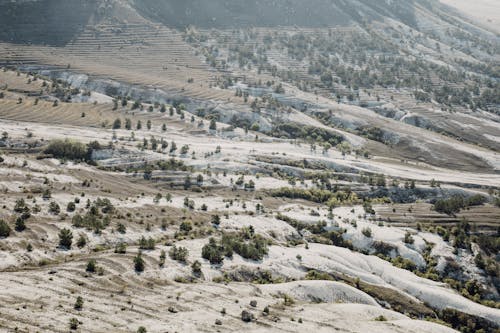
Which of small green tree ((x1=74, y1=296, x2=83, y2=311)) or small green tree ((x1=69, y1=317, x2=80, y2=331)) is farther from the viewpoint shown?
small green tree ((x1=74, y1=296, x2=83, y2=311))

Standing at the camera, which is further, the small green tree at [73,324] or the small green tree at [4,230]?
the small green tree at [4,230]

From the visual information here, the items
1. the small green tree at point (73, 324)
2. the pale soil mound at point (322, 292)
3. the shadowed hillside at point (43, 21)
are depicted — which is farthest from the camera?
the shadowed hillside at point (43, 21)

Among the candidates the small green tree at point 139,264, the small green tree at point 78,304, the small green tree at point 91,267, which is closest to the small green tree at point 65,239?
the small green tree at point 91,267

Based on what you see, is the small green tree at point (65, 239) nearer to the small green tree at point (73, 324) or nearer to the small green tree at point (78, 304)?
the small green tree at point (78, 304)

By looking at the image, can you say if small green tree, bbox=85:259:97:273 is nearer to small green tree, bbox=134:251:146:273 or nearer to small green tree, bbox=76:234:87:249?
small green tree, bbox=134:251:146:273

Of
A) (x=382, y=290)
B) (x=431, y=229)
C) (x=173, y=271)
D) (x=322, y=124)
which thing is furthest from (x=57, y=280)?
(x=322, y=124)

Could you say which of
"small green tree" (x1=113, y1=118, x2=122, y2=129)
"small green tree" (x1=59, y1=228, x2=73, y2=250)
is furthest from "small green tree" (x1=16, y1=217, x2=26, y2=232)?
"small green tree" (x1=113, y1=118, x2=122, y2=129)

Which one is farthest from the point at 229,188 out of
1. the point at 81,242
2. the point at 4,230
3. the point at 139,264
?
the point at 4,230

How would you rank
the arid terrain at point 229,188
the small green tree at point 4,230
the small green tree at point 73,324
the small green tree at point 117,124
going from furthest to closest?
the small green tree at point 117,124
the small green tree at point 4,230
the arid terrain at point 229,188
the small green tree at point 73,324

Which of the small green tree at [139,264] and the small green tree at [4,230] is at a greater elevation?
the small green tree at [4,230]
